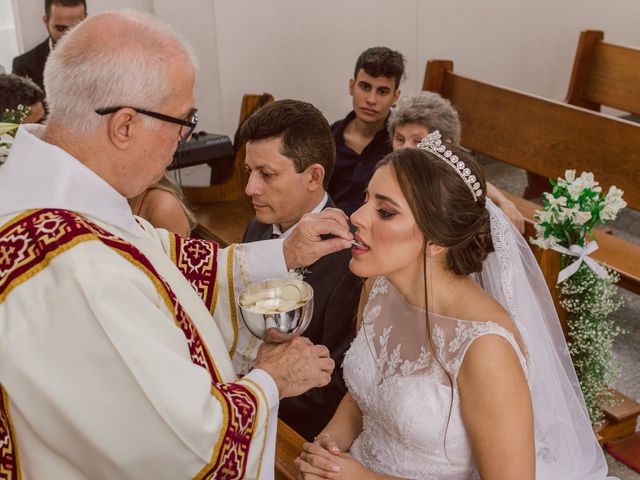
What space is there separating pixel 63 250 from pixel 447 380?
3.91 feet

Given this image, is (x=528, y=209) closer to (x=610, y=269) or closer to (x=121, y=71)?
(x=610, y=269)

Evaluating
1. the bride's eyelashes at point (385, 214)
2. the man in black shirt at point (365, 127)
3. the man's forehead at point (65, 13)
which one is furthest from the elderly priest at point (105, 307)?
the man's forehead at point (65, 13)

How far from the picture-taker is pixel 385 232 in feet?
8.16

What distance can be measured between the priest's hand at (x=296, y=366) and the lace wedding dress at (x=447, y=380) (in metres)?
0.40

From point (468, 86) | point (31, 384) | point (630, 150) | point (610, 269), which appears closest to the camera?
point (31, 384)

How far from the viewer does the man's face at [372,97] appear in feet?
16.8

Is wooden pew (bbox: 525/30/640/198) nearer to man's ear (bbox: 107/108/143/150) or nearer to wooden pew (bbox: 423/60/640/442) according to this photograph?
wooden pew (bbox: 423/60/640/442)

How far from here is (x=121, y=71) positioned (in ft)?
6.36

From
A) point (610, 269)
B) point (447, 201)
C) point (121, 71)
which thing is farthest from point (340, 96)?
point (121, 71)

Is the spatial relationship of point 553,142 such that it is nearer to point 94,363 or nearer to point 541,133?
point 541,133

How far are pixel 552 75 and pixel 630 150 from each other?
3774 millimetres

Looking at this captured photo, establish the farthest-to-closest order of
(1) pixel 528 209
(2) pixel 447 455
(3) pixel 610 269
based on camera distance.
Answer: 1. (1) pixel 528 209
2. (3) pixel 610 269
3. (2) pixel 447 455

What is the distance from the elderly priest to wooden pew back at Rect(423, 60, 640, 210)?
10.6ft

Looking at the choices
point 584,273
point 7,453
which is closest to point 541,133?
point 584,273
